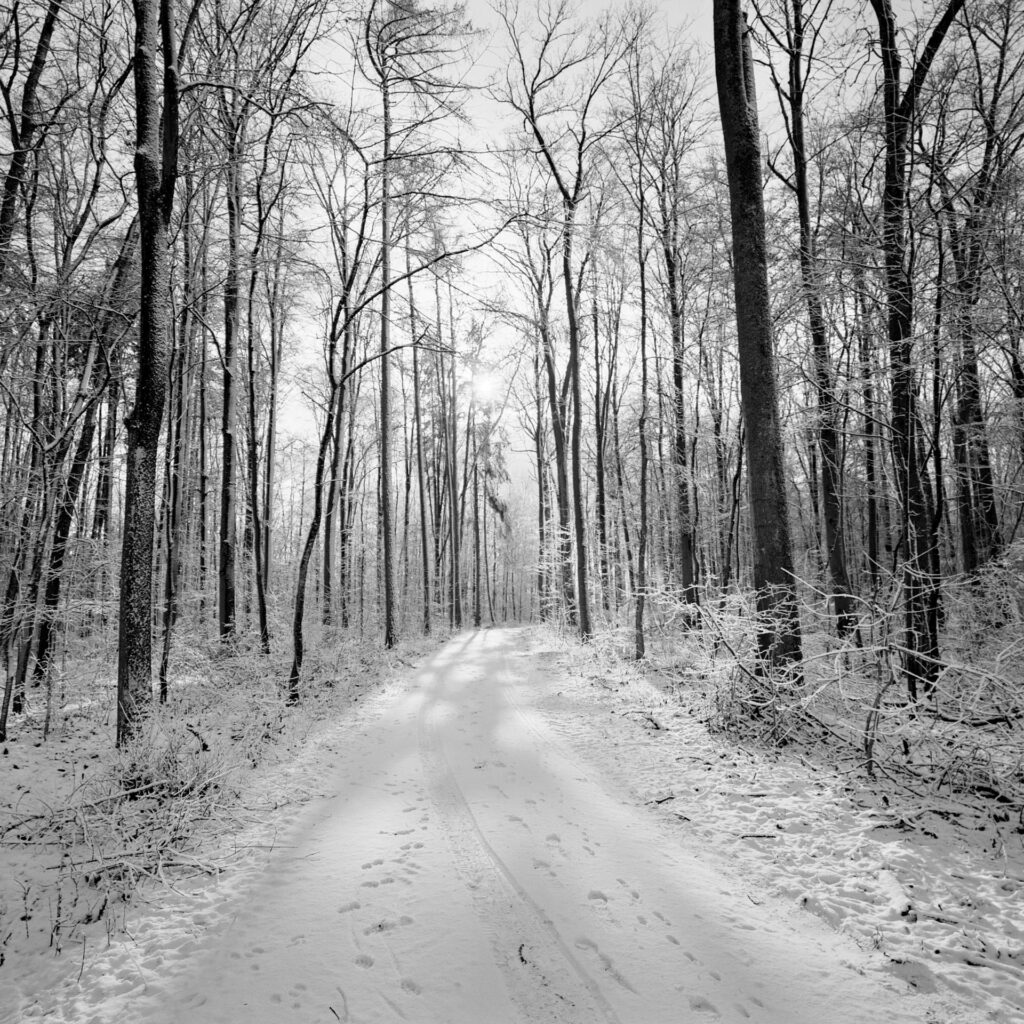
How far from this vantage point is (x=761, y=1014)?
6.93 ft

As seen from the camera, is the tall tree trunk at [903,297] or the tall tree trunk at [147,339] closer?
the tall tree trunk at [147,339]

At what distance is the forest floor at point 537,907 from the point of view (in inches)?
87.0

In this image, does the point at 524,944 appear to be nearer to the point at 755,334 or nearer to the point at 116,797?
the point at 116,797

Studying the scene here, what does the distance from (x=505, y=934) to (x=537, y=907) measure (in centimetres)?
25

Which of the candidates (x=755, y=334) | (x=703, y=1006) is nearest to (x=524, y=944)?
(x=703, y=1006)

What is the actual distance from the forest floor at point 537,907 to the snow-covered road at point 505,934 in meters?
0.01

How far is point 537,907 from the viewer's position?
2771 millimetres

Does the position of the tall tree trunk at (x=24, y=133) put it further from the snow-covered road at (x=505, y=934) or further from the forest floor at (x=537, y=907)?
the snow-covered road at (x=505, y=934)

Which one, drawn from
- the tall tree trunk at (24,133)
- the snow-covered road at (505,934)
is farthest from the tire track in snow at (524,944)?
the tall tree trunk at (24,133)

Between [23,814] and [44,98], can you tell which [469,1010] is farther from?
[44,98]

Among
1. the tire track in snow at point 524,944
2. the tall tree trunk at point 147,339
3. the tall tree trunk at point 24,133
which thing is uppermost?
the tall tree trunk at point 24,133

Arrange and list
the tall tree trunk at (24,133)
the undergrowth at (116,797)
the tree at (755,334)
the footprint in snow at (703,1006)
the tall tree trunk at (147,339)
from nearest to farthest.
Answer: the footprint in snow at (703,1006), the undergrowth at (116,797), the tall tree trunk at (147,339), the tree at (755,334), the tall tree trunk at (24,133)

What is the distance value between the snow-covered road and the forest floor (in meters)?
0.01

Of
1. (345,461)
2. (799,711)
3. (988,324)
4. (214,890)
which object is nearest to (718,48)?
(988,324)
